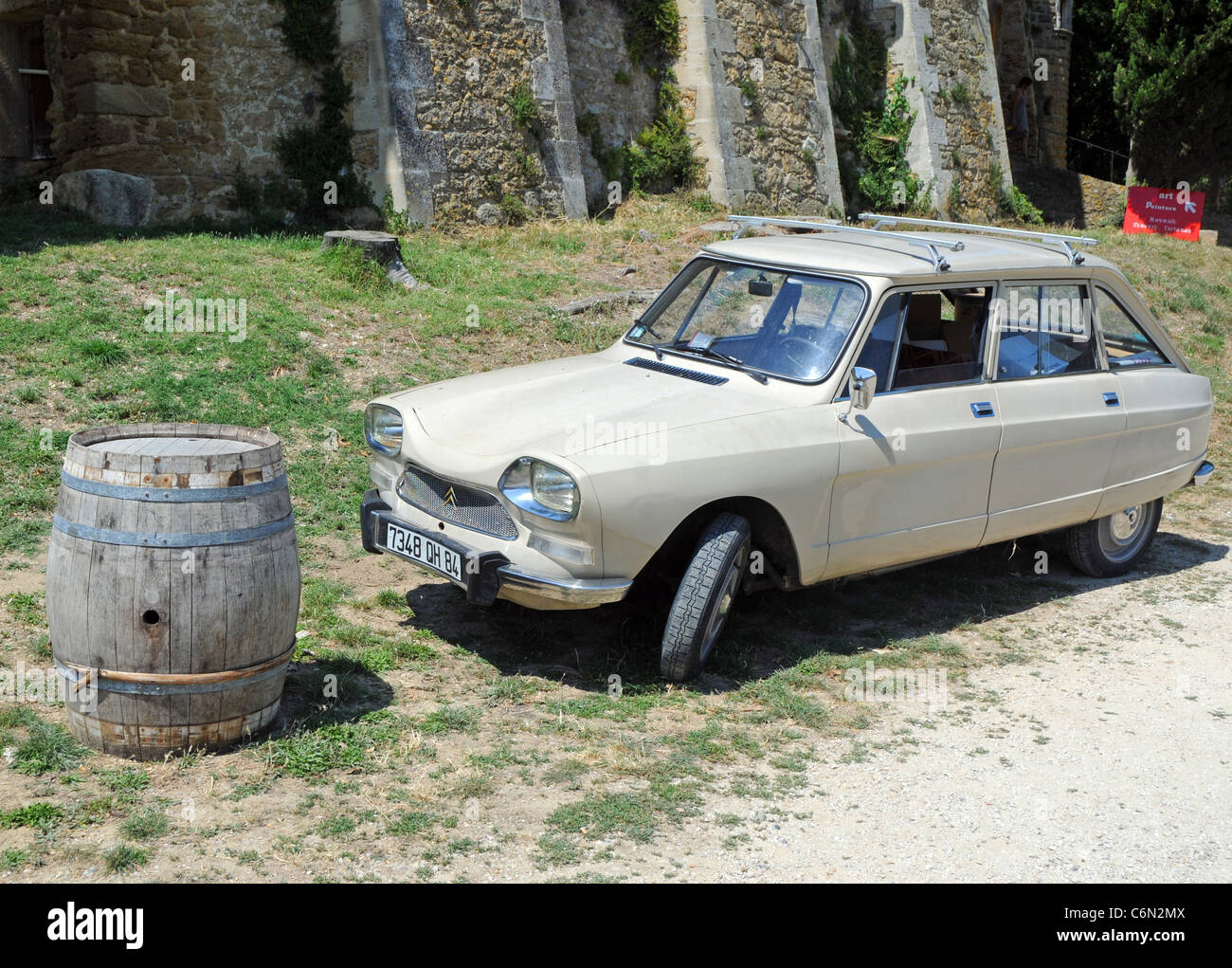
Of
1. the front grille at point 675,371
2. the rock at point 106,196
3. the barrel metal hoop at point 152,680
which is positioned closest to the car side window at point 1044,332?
the front grille at point 675,371

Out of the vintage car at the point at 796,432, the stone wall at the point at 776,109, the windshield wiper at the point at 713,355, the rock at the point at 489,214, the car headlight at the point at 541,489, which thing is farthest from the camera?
the stone wall at the point at 776,109

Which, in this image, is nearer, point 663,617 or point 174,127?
point 663,617

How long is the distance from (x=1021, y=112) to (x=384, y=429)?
2292cm

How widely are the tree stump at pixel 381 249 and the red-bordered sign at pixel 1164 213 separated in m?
13.0

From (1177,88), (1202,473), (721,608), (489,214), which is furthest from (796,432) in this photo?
(1177,88)

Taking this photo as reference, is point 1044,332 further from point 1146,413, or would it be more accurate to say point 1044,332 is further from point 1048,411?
point 1146,413

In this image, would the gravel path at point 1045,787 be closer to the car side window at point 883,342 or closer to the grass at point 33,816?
the car side window at point 883,342

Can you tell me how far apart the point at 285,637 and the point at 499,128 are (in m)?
9.90

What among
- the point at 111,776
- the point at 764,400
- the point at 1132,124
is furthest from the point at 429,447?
the point at 1132,124

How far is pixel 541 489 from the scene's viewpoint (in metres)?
4.39

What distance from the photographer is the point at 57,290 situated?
8.22 metres

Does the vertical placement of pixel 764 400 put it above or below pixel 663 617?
above

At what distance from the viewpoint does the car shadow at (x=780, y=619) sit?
4949 millimetres

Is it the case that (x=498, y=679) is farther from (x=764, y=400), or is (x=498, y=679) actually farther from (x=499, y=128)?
(x=499, y=128)
